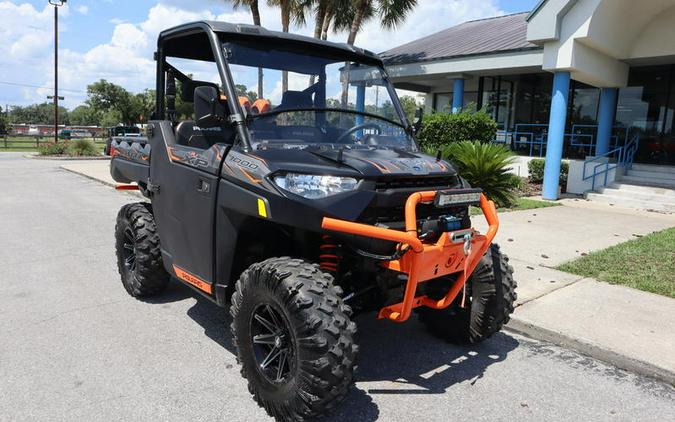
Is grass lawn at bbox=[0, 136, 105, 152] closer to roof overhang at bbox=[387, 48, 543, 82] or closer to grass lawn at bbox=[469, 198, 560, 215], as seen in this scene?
roof overhang at bbox=[387, 48, 543, 82]

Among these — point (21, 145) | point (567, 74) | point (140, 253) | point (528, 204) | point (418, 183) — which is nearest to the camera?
point (418, 183)

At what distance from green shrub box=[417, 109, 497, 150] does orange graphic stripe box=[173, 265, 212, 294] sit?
10.1 meters

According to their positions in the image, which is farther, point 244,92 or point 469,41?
point 469,41

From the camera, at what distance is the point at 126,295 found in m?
5.10

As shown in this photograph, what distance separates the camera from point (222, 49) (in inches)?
137

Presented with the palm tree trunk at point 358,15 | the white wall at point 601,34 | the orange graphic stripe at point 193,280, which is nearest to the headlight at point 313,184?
the orange graphic stripe at point 193,280

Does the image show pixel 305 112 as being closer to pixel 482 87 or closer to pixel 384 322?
pixel 384 322

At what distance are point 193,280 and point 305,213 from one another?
132cm

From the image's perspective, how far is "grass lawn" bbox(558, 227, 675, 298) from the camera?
5.62m

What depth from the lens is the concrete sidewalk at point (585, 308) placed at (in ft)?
13.0

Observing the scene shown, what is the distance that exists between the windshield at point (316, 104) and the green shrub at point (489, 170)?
22.9 ft

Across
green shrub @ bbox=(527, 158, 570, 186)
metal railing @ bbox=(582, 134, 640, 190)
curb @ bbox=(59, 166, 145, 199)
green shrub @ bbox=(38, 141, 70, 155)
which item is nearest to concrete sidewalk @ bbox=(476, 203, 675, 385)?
metal railing @ bbox=(582, 134, 640, 190)

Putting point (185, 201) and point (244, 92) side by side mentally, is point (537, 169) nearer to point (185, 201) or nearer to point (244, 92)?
point (244, 92)

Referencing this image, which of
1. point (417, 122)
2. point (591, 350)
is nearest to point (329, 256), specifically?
point (417, 122)
